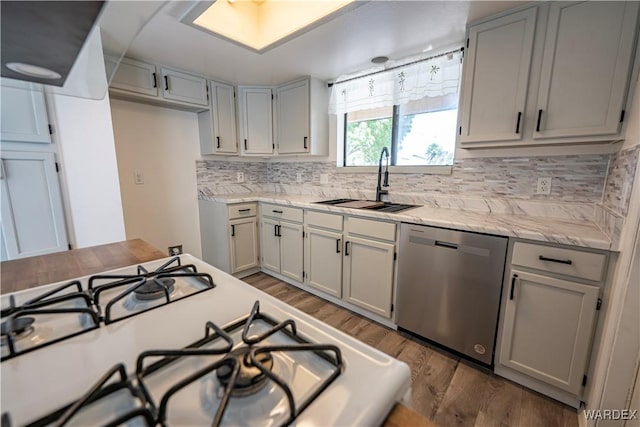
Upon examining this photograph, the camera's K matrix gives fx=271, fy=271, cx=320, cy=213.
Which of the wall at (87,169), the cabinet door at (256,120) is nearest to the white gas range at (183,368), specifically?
the wall at (87,169)

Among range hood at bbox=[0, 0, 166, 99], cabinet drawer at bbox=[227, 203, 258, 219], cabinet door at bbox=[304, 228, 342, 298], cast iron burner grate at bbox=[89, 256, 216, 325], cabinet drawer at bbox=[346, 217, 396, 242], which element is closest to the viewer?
range hood at bbox=[0, 0, 166, 99]

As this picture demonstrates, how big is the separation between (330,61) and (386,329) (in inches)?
88.9

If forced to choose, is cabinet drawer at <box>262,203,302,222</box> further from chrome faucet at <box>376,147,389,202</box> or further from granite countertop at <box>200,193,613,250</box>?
chrome faucet at <box>376,147,389,202</box>

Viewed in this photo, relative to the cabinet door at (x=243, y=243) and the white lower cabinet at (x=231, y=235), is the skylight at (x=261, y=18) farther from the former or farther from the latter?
the cabinet door at (x=243, y=243)

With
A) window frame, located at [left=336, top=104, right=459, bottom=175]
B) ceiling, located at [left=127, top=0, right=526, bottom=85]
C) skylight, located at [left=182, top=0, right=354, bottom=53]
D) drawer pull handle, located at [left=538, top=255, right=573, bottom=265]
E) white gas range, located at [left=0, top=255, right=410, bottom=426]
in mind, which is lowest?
drawer pull handle, located at [left=538, top=255, right=573, bottom=265]

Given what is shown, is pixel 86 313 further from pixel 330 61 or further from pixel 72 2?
pixel 330 61

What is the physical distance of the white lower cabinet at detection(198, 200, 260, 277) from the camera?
2.82 meters

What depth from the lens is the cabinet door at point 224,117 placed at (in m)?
2.85

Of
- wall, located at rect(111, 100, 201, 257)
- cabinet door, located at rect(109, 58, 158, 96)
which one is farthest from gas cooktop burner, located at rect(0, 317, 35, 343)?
wall, located at rect(111, 100, 201, 257)

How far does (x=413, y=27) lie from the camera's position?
1780 mm

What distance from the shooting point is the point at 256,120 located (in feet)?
10.1

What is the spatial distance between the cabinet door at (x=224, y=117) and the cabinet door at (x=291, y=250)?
1083mm

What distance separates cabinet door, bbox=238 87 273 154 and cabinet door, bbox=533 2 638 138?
96.5 inches

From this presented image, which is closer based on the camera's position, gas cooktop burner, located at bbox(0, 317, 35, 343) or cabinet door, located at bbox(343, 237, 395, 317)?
gas cooktop burner, located at bbox(0, 317, 35, 343)
